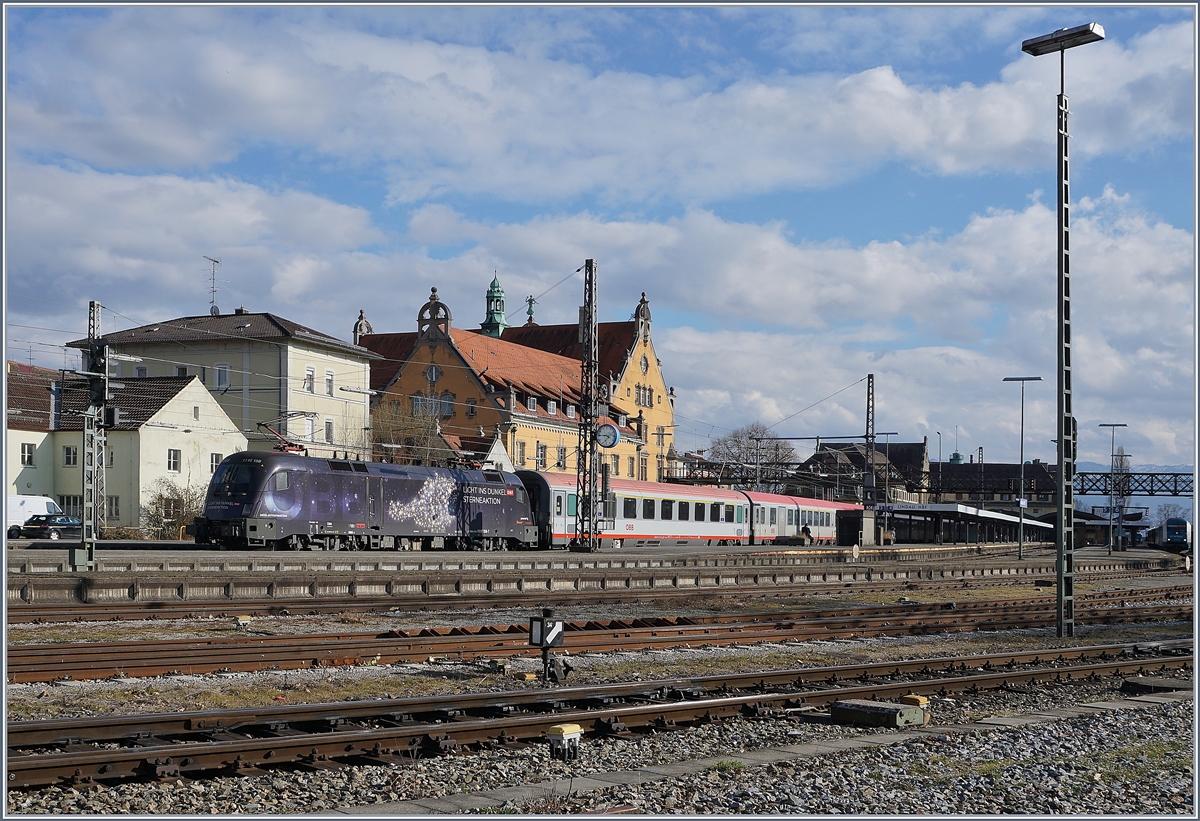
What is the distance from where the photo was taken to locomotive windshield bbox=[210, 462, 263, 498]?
33594mm

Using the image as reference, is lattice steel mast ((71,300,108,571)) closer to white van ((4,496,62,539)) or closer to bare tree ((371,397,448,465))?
white van ((4,496,62,539))

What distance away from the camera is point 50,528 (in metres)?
47.5

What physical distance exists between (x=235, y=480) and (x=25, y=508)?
22.0m

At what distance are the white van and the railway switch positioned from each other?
45.4m

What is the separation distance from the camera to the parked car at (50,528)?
47406 millimetres

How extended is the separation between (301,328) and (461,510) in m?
30.6

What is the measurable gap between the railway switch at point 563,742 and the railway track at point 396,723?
524mm

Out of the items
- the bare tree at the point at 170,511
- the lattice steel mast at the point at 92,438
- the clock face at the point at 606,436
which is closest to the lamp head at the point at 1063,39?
the lattice steel mast at the point at 92,438

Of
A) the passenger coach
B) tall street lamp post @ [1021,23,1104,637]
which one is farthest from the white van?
tall street lamp post @ [1021,23,1104,637]

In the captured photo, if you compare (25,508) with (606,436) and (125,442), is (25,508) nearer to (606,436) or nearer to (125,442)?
(125,442)

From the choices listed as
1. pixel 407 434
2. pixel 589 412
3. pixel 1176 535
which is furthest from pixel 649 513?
pixel 1176 535

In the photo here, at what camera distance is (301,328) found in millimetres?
67750

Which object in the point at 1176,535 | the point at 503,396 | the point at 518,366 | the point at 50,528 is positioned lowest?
the point at 1176,535

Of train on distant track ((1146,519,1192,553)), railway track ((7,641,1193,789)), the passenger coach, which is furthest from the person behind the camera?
train on distant track ((1146,519,1192,553))
